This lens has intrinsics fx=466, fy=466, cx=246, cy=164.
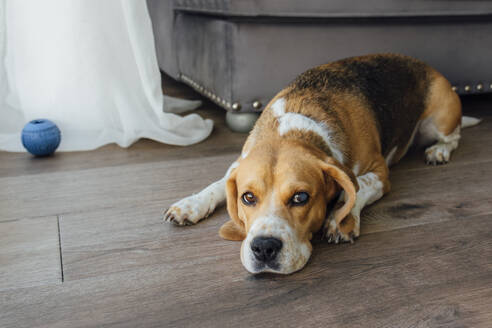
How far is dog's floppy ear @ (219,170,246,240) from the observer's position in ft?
6.07

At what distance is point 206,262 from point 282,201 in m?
0.39

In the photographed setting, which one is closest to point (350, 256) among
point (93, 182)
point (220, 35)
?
point (93, 182)

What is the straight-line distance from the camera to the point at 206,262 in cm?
181

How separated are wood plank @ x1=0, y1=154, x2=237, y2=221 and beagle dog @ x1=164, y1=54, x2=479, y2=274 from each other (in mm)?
317

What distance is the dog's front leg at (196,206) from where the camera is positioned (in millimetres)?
2102

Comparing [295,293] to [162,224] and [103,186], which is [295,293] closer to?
[162,224]

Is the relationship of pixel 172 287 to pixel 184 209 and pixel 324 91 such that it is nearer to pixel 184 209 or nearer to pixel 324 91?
pixel 184 209

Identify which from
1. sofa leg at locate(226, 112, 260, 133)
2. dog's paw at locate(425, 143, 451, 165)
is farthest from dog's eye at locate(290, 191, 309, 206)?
sofa leg at locate(226, 112, 260, 133)

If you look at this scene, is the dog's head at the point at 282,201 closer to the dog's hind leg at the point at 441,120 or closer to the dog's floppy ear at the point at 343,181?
the dog's floppy ear at the point at 343,181

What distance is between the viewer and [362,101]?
2.43m

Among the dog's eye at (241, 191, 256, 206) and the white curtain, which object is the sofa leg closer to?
the white curtain

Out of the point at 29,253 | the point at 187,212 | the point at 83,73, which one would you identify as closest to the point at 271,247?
the point at 187,212

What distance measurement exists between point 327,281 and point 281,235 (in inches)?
9.7

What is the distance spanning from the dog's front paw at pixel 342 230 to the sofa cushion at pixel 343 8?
1.64 m
